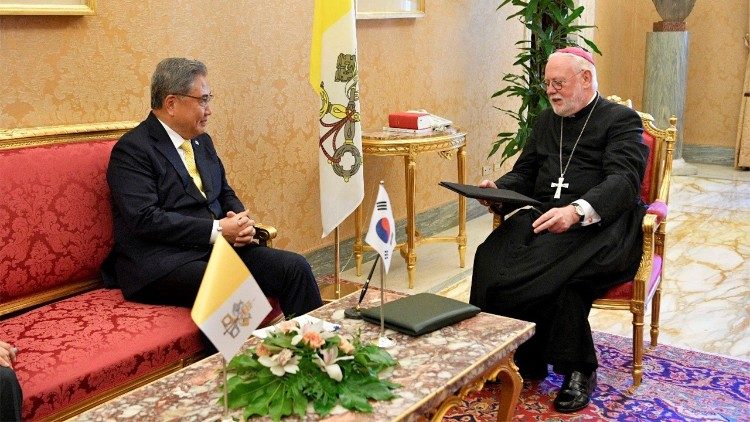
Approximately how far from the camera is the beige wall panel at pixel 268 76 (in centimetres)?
345

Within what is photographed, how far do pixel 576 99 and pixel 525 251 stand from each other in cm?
78

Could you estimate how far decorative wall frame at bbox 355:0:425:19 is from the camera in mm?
5117

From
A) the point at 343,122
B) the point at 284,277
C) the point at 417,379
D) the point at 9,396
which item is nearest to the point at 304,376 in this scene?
the point at 417,379

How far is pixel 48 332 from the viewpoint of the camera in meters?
2.87

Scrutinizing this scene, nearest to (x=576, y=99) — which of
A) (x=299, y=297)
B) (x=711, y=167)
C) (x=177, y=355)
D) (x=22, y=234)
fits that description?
(x=299, y=297)

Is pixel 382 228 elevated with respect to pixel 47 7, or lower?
lower

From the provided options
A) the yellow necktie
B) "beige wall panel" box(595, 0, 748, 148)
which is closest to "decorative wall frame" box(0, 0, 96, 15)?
the yellow necktie

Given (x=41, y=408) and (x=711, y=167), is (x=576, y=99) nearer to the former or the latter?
(x=41, y=408)

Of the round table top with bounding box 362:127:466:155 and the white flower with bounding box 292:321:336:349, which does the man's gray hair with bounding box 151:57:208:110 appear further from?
the round table top with bounding box 362:127:466:155

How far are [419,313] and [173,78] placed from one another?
4.72 feet

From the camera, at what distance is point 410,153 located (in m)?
4.79

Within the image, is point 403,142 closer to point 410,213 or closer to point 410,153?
point 410,153

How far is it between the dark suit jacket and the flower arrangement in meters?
1.04

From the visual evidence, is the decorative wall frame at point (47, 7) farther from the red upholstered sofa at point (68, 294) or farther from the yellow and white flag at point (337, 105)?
the yellow and white flag at point (337, 105)
